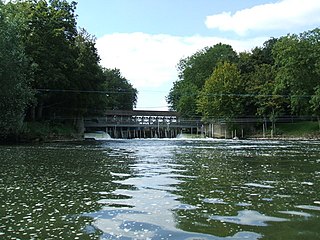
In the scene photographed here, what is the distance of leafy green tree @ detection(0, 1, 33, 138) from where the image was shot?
1478 inches

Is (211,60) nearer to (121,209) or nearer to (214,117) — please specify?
(214,117)

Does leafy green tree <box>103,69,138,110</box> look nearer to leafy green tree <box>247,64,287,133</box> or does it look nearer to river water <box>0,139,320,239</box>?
leafy green tree <box>247,64,287,133</box>

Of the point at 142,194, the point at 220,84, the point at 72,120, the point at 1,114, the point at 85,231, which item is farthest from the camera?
the point at 220,84

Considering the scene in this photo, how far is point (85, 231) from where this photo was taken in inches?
286

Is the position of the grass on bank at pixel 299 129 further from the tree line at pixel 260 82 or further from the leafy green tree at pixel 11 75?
the leafy green tree at pixel 11 75

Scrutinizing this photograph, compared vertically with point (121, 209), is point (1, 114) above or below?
above

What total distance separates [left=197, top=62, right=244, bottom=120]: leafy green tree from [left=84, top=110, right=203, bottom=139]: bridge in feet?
37.7

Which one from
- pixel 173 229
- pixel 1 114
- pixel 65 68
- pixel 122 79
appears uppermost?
pixel 122 79

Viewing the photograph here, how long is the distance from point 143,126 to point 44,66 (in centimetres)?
4435

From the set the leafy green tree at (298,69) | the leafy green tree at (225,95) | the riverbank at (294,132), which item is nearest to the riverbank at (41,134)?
the leafy green tree at (225,95)

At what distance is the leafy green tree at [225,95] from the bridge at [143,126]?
37.7ft

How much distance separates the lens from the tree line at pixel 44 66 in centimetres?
3841

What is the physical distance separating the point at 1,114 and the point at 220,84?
54.1 m

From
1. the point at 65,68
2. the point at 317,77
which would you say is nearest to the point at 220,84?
the point at 317,77
